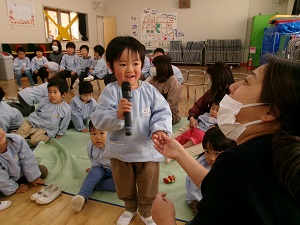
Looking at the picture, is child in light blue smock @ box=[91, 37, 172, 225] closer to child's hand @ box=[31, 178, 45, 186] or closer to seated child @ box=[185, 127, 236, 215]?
seated child @ box=[185, 127, 236, 215]

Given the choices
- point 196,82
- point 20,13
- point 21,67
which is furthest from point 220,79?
point 20,13

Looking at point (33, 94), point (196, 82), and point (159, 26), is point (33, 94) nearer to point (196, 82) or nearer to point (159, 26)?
point (196, 82)

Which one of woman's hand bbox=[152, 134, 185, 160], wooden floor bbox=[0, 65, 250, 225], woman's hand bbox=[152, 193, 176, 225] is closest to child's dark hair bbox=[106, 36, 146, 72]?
woman's hand bbox=[152, 134, 185, 160]

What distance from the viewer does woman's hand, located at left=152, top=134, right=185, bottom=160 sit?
1174 mm

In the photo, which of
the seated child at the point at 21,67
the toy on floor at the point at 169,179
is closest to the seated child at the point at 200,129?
the toy on floor at the point at 169,179

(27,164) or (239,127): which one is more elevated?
(239,127)

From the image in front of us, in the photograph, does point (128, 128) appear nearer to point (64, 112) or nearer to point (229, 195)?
point (229, 195)

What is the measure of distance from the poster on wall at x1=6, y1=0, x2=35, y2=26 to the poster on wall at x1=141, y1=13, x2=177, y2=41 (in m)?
4.84

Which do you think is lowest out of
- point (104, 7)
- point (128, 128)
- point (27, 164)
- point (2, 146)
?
point (27, 164)

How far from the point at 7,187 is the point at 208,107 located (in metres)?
2.15

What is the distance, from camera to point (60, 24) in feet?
29.9

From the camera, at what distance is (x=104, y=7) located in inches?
456

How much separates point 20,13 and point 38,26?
0.73 m

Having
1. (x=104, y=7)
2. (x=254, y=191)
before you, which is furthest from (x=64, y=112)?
(x=104, y=7)
